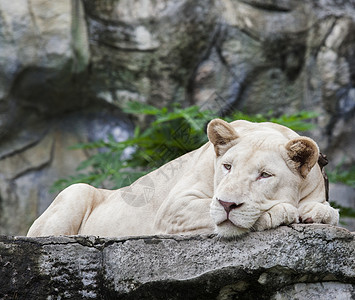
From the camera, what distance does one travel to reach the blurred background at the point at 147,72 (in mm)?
10078

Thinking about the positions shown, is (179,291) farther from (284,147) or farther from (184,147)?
(184,147)

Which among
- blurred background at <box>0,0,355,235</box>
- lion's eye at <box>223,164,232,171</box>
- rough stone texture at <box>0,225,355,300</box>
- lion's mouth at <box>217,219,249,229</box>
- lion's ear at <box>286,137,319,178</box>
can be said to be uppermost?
lion's ear at <box>286,137,319,178</box>

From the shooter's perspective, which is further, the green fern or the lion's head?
the green fern

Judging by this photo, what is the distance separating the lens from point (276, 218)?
147 inches

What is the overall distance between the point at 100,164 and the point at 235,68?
9.57 feet

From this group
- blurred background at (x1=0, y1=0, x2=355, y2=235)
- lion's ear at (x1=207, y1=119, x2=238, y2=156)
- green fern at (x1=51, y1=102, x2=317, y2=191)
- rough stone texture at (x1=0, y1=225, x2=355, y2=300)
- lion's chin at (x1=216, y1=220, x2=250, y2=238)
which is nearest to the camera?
rough stone texture at (x1=0, y1=225, x2=355, y2=300)

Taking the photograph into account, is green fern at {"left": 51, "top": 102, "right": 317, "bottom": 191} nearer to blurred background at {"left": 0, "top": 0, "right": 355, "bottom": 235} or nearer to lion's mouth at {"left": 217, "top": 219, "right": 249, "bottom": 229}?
blurred background at {"left": 0, "top": 0, "right": 355, "bottom": 235}

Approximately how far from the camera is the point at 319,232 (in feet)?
11.7

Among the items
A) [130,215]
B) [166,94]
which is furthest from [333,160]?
[130,215]

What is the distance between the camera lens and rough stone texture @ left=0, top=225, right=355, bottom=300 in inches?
137

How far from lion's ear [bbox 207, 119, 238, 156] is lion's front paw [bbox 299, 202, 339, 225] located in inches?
26.4

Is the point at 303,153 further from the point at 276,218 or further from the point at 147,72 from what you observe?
the point at 147,72

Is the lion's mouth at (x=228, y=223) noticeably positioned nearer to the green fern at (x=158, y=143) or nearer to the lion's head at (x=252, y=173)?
the lion's head at (x=252, y=173)

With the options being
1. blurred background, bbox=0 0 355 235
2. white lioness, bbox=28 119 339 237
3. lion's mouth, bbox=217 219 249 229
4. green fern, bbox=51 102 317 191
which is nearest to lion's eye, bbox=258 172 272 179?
white lioness, bbox=28 119 339 237
